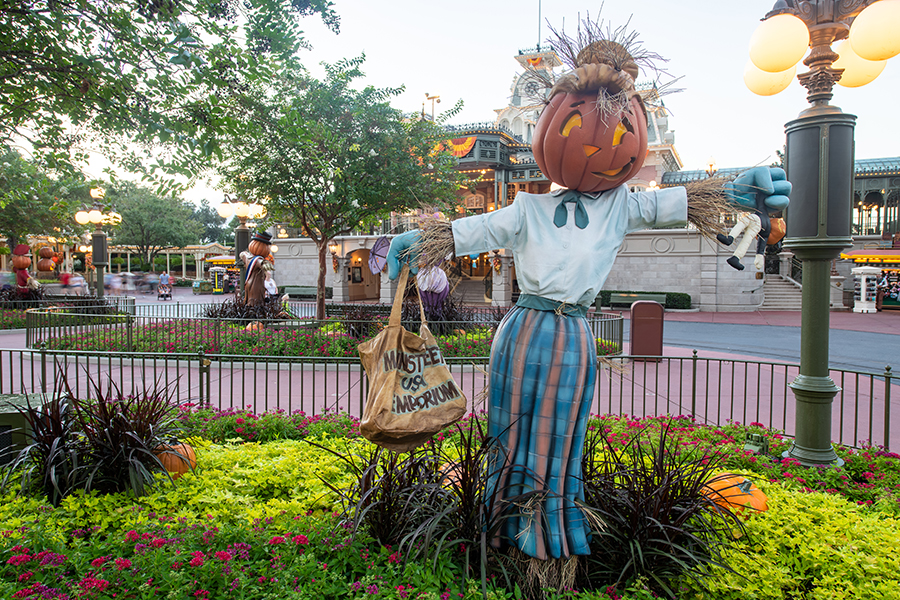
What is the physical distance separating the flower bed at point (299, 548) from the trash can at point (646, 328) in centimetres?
644

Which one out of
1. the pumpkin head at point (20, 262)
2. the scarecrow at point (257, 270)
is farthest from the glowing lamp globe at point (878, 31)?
the pumpkin head at point (20, 262)

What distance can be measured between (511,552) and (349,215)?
40.0 feet

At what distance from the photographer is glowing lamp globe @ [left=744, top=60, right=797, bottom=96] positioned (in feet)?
14.6

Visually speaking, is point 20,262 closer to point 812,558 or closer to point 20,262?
point 20,262

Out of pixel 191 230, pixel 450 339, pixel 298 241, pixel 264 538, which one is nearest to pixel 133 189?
pixel 191 230

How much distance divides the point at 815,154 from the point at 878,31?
37.2 inches

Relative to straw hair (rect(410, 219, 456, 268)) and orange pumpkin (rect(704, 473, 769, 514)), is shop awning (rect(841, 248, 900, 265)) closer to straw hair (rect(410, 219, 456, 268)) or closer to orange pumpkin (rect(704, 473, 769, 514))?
orange pumpkin (rect(704, 473, 769, 514))

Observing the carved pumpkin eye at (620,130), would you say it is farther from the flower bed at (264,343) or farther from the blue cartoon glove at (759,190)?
the flower bed at (264,343)

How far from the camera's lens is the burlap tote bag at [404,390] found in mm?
2568

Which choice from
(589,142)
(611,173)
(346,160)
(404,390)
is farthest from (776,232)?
(346,160)

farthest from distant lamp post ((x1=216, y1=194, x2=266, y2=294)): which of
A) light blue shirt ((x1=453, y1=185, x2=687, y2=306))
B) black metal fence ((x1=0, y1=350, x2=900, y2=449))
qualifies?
light blue shirt ((x1=453, y1=185, x2=687, y2=306))

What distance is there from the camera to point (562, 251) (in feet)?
8.89

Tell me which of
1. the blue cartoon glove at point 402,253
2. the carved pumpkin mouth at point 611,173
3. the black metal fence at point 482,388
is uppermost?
the carved pumpkin mouth at point 611,173

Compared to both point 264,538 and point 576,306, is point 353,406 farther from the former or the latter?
point 576,306
